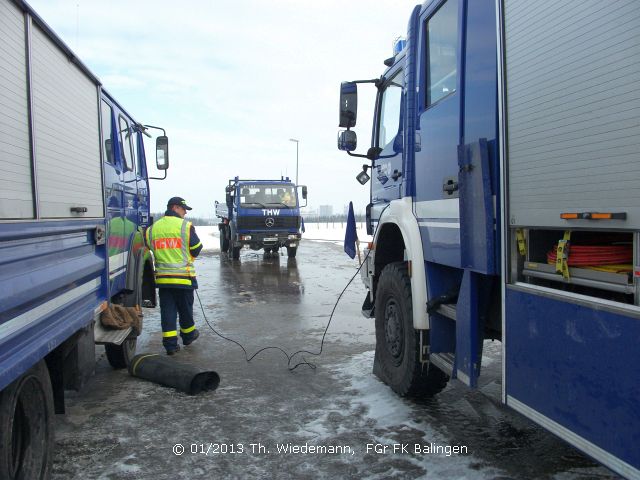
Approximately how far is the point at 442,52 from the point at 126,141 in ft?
12.2

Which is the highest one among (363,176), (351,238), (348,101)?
(348,101)

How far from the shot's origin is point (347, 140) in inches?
215

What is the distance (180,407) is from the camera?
430 cm

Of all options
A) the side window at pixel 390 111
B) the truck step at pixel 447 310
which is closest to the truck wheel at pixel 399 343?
the truck step at pixel 447 310

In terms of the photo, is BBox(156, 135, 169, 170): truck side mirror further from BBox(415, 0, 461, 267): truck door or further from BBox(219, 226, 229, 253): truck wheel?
BBox(219, 226, 229, 253): truck wheel

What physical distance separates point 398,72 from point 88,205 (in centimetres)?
289

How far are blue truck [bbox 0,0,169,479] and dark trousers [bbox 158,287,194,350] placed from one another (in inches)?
60.0

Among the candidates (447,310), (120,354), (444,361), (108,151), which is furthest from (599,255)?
(120,354)

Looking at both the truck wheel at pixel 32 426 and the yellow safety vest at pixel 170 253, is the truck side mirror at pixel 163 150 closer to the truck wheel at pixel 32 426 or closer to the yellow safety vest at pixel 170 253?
the yellow safety vest at pixel 170 253

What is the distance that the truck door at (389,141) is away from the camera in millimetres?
4703

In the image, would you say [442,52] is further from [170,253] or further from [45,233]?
[170,253]

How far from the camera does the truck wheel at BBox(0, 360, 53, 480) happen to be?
260 cm

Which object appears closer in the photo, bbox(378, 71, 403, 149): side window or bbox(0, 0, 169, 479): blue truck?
bbox(0, 0, 169, 479): blue truck

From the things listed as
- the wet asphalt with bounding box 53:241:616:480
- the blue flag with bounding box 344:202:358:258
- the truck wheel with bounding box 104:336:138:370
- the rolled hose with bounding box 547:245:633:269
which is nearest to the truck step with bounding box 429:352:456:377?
the wet asphalt with bounding box 53:241:616:480
